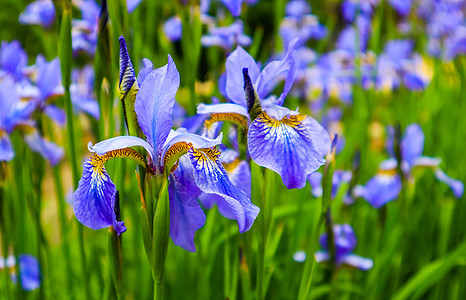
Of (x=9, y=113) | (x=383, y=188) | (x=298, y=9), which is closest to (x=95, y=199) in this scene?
(x=9, y=113)

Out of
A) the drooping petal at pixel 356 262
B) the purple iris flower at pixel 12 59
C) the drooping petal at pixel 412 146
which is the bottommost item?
the drooping petal at pixel 356 262

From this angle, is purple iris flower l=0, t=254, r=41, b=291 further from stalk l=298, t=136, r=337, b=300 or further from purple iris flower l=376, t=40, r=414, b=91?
purple iris flower l=376, t=40, r=414, b=91

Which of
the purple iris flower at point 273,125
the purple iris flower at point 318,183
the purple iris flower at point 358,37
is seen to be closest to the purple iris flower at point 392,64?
the purple iris flower at point 358,37

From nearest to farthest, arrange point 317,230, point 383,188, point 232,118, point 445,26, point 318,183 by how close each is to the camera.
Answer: point 232,118
point 317,230
point 318,183
point 383,188
point 445,26

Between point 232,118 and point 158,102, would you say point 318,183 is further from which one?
point 158,102

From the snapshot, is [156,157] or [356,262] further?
[356,262]

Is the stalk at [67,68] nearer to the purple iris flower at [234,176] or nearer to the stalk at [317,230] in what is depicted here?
the purple iris flower at [234,176]

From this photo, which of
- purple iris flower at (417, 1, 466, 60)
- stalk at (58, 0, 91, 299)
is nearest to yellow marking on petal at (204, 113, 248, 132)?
stalk at (58, 0, 91, 299)
